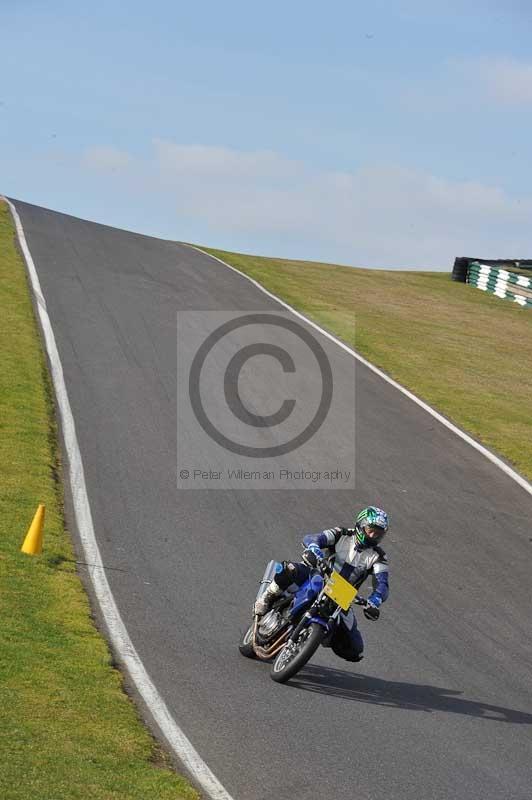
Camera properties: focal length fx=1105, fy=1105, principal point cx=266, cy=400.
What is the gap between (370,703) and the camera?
1004 cm

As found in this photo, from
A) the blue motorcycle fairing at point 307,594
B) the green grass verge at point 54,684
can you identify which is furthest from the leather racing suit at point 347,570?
the green grass verge at point 54,684

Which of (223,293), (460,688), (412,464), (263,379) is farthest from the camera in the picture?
(223,293)

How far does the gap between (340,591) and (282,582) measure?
2.82ft

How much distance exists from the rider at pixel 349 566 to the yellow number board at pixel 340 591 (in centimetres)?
22

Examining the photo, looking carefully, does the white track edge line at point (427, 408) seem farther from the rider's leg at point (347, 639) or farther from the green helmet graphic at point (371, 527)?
the rider's leg at point (347, 639)

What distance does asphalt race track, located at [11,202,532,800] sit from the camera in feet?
28.4

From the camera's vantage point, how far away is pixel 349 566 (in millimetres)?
10812

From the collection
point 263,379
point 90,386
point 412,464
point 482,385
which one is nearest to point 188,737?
point 412,464

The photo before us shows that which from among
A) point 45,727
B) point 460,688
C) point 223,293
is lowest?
point 460,688

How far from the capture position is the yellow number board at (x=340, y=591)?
33.3ft

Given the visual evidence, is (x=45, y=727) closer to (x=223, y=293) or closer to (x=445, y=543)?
(x=445, y=543)

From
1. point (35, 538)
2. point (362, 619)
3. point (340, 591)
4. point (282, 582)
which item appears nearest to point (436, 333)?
point (362, 619)

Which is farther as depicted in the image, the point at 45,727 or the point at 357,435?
the point at 357,435

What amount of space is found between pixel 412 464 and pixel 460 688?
331 inches
